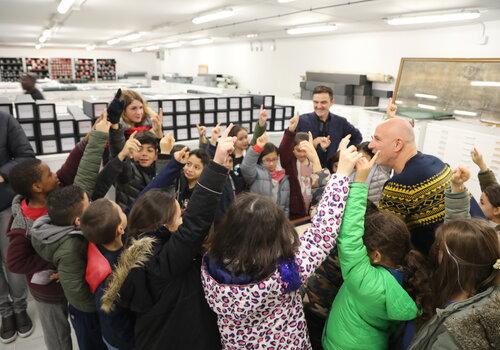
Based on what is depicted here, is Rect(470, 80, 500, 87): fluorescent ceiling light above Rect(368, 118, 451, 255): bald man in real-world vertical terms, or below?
above

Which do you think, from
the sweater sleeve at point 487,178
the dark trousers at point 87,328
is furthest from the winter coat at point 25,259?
the sweater sleeve at point 487,178

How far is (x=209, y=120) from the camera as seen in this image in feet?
14.1

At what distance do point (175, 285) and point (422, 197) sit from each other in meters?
1.25

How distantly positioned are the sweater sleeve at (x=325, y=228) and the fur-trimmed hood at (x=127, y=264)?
558mm

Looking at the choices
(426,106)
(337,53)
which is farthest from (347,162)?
(337,53)

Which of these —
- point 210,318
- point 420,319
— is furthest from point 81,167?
point 420,319

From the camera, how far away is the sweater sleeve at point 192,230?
1184 mm

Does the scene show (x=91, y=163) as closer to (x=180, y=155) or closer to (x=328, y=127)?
(x=180, y=155)

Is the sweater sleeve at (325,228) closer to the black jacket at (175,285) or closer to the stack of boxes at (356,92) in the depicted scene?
the black jacket at (175,285)

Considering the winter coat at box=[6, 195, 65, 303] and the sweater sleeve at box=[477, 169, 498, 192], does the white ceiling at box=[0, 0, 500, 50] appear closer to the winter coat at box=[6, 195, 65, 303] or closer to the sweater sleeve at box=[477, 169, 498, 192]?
the sweater sleeve at box=[477, 169, 498, 192]

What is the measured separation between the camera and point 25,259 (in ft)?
5.64

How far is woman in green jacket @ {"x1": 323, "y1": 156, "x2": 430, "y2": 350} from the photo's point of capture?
3.92ft

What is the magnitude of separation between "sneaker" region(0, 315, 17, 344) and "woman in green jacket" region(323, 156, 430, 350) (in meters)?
2.26

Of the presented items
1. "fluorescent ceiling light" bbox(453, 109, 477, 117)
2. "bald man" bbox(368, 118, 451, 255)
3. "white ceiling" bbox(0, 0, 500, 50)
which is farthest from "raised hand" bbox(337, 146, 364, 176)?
"fluorescent ceiling light" bbox(453, 109, 477, 117)
